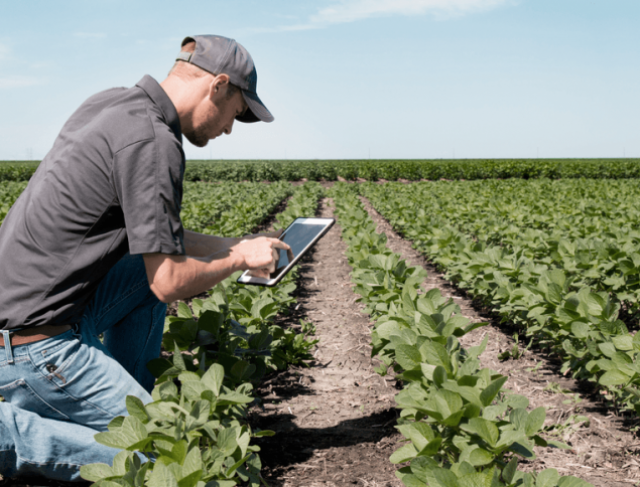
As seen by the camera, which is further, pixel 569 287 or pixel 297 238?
pixel 569 287

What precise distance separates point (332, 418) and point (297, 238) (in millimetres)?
1236

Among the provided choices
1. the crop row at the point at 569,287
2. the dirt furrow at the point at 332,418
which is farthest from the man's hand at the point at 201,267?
the crop row at the point at 569,287

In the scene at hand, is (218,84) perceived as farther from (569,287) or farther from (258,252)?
(569,287)

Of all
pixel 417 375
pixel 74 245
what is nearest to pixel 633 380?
pixel 417 375

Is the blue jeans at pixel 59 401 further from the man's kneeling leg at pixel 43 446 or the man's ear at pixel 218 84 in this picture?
the man's ear at pixel 218 84

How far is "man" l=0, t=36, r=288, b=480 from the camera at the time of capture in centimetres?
174

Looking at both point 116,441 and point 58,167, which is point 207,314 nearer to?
A: point 116,441

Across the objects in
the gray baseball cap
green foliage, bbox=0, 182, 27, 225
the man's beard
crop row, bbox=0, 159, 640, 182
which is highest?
crop row, bbox=0, 159, 640, 182

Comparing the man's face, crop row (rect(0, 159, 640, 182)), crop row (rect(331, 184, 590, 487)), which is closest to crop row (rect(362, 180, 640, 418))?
crop row (rect(331, 184, 590, 487))

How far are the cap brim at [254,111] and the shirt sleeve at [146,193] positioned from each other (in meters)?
0.48

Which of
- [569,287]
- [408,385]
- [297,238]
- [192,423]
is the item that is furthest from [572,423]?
[192,423]

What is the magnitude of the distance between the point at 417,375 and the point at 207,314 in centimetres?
106

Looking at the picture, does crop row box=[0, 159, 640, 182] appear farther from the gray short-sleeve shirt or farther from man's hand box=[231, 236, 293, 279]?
the gray short-sleeve shirt

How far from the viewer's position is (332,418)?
3029mm
